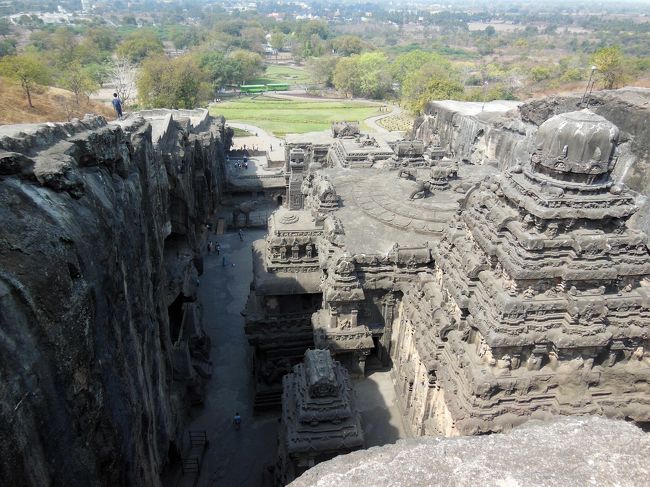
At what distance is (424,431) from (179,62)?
61.2 m

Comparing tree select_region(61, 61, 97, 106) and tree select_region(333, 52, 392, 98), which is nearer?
tree select_region(61, 61, 97, 106)

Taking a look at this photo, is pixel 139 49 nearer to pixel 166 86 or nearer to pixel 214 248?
pixel 166 86

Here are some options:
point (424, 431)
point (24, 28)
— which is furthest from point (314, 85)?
point (24, 28)

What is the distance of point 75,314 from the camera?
19.6 feet

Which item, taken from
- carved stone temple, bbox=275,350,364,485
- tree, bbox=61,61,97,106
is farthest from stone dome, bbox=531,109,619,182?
tree, bbox=61,61,97,106

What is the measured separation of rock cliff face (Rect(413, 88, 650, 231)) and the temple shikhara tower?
6.90ft

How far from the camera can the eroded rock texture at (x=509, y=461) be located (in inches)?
214

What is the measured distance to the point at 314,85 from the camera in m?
102

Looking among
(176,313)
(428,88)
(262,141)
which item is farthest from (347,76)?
(176,313)

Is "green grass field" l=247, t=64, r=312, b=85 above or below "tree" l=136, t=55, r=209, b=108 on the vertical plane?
below

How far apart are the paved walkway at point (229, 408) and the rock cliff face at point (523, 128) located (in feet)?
41.5

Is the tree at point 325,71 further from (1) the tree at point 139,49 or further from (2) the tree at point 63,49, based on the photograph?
(2) the tree at point 63,49

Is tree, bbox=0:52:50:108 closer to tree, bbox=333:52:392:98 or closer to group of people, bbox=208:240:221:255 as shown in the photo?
group of people, bbox=208:240:221:255

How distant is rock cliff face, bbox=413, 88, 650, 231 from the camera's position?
2012cm
